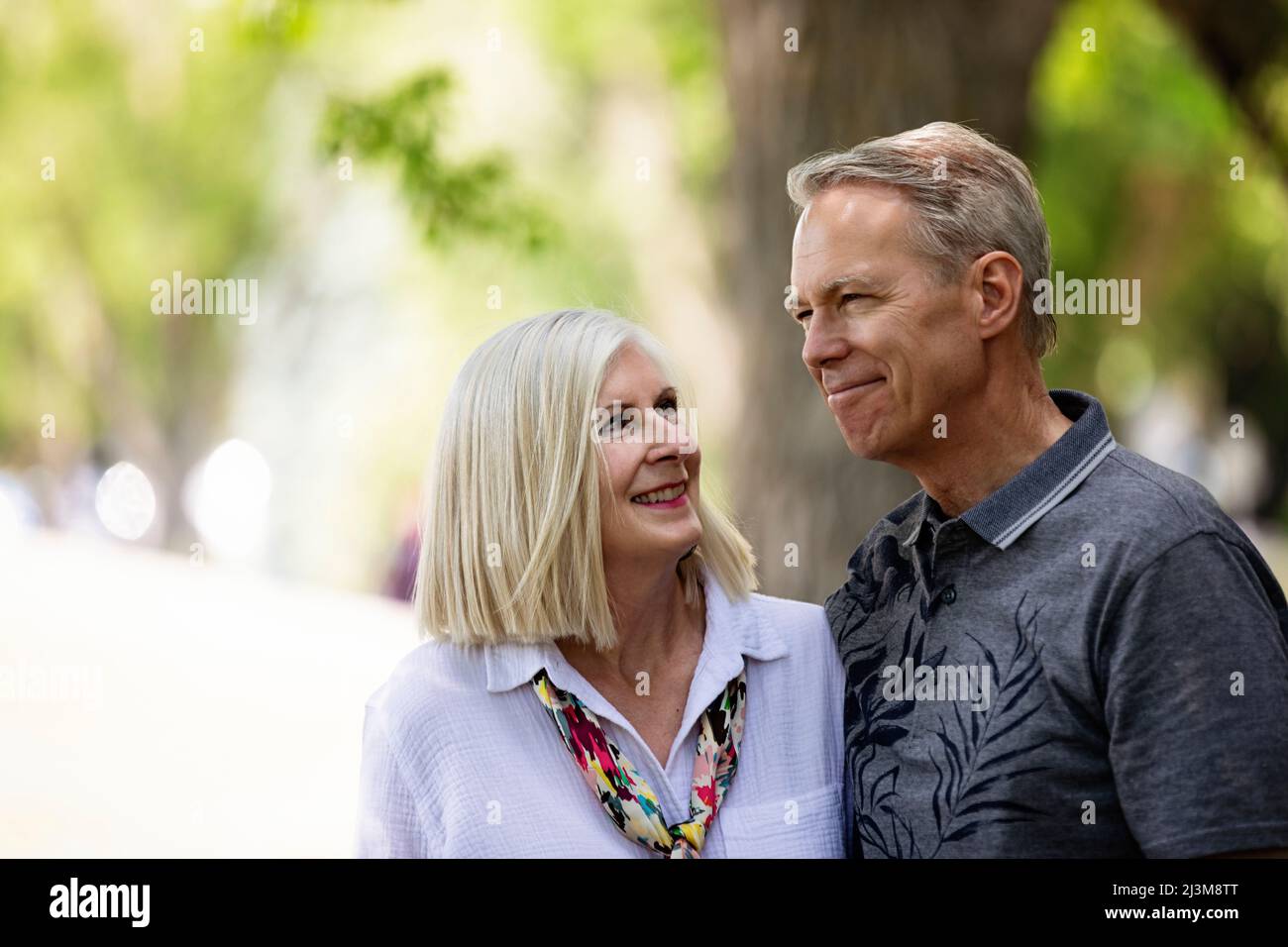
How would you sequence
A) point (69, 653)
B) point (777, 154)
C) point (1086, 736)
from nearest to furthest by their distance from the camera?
point (1086, 736), point (777, 154), point (69, 653)

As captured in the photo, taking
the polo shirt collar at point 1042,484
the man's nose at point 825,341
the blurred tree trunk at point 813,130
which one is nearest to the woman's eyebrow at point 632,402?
the man's nose at point 825,341

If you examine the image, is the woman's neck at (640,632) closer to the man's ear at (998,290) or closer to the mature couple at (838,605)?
the mature couple at (838,605)

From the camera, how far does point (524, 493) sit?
3.01 meters

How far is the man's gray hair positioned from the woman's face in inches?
21.6

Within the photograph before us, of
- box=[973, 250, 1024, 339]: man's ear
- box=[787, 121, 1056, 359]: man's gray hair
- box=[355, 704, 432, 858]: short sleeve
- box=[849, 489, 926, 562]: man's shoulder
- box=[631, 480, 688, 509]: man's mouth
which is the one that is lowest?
box=[355, 704, 432, 858]: short sleeve

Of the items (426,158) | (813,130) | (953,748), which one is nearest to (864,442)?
(953,748)

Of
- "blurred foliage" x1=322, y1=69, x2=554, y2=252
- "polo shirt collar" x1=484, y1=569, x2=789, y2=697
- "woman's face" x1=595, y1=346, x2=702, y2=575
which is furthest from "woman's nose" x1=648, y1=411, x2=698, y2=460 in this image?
"blurred foliage" x1=322, y1=69, x2=554, y2=252

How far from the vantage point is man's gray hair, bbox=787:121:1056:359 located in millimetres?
2875

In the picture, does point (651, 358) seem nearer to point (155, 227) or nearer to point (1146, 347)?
point (155, 227)

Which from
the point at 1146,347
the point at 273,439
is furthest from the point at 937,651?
the point at 1146,347

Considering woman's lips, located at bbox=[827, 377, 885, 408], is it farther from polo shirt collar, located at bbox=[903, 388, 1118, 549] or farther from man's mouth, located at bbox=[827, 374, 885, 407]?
polo shirt collar, located at bbox=[903, 388, 1118, 549]

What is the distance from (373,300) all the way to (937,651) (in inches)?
615

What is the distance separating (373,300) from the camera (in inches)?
699
